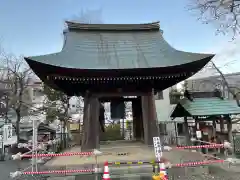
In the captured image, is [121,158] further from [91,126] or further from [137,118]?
[137,118]

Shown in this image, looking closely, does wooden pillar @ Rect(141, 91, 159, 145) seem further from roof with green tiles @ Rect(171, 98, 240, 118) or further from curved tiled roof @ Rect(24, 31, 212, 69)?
curved tiled roof @ Rect(24, 31, 212, 69)

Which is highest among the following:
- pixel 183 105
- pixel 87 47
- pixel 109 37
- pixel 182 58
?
pixel 109 37

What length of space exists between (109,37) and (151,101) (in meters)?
3.92

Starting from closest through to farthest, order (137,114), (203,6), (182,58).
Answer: (203,6) → (182,58) → (137,114)

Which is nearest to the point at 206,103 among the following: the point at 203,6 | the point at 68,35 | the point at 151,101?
the point at 151,101

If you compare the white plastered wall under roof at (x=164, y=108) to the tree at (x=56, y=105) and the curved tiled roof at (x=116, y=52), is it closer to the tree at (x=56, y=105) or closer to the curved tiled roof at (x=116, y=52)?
the tree at (x=56, y=105)

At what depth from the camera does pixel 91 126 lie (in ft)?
34.4

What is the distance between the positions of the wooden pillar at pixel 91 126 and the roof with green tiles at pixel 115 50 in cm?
206

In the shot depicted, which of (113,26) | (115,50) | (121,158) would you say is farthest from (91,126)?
(113,26)

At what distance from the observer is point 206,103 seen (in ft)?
39.1

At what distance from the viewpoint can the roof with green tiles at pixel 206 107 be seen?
1134 centimetres

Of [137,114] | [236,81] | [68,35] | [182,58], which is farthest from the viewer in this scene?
[236,81]

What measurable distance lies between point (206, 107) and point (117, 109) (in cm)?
470

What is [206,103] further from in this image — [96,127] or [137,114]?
[96,127]
